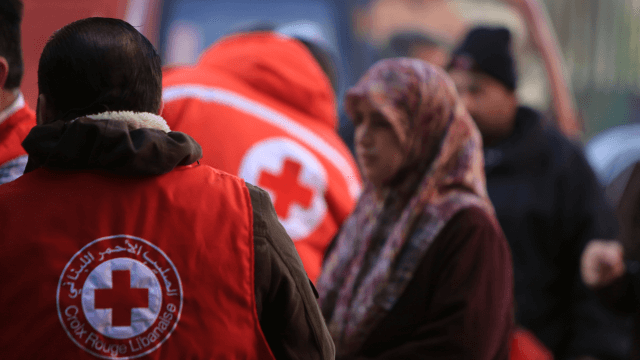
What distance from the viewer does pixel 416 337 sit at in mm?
1478

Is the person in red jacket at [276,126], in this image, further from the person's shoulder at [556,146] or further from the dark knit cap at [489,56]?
the person's shoulder at [556,146]

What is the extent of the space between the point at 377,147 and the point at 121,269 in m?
1.02

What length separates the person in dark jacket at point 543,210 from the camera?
2609 millimetres

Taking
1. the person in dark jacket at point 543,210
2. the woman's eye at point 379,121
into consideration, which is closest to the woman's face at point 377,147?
the woman's eye at point 379,121

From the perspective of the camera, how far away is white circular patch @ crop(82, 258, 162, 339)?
0.82 metres

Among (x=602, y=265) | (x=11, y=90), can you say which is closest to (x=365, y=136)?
(x=11, y=90)

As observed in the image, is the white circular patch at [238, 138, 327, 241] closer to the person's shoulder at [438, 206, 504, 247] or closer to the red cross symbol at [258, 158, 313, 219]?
the red cross symbol at [258, 158, 313, 219]

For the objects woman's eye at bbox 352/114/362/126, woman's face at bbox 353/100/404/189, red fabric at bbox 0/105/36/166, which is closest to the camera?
red fabric at bbox 0/105/36/166

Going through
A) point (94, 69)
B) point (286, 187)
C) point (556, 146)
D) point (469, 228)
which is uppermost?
point (94, 69)

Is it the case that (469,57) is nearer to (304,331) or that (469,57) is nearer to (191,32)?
(304,331)

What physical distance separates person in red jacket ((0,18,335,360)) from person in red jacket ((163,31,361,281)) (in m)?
0.96

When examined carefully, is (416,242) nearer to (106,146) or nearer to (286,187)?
(286,187)

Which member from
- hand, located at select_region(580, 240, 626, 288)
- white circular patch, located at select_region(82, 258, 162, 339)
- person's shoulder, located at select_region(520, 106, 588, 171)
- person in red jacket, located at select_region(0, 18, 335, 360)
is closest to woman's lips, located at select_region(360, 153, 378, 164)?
person in red jacket, located at select_region(0, 18, 335, 360)

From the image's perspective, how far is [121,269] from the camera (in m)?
0.82
